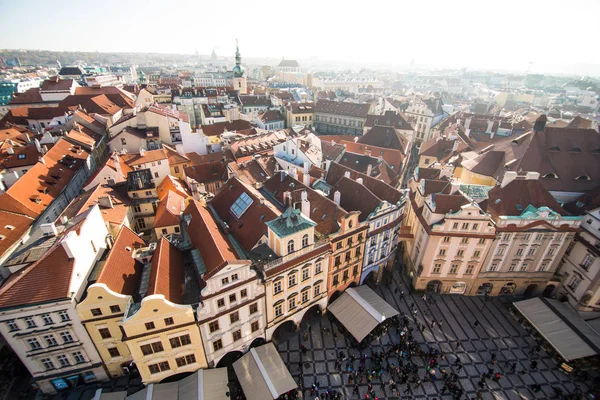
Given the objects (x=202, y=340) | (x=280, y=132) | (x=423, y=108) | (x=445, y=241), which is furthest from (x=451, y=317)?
(x=423, y=108)

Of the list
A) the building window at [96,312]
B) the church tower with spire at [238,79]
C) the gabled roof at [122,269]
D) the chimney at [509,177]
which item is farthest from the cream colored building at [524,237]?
the church tower with spire at [238,79]

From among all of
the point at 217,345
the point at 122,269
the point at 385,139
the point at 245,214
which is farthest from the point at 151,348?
the point at 385,139

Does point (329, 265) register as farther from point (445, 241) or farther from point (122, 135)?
point (122, 135)

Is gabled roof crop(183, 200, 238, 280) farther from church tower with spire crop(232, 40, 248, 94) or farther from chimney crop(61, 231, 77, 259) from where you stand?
church tower with spire crop(232, 40, 248, 94)

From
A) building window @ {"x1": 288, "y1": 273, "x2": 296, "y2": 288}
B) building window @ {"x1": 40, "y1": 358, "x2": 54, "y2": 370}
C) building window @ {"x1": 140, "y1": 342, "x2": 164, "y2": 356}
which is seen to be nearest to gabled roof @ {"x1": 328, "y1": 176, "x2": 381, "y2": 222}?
building window @ {"x1": 288, "y1": 273, "x2": 296, "y2": 288}

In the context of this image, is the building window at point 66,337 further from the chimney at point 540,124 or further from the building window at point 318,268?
the chimney at point 540,124
